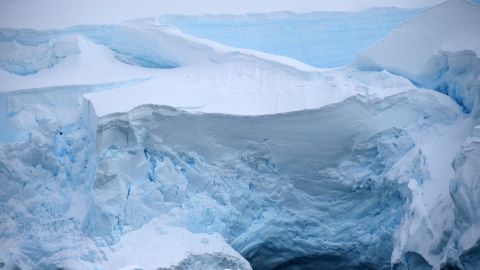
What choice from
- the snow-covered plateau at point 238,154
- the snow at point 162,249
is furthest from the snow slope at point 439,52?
the snow at point 162,249

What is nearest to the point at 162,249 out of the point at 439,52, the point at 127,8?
the point at 439,52

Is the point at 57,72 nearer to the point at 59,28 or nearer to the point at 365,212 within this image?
the point at 59,28

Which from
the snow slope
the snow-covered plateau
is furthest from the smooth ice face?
the snow slope

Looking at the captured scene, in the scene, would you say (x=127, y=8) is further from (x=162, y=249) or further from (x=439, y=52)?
(x=439, y=52)

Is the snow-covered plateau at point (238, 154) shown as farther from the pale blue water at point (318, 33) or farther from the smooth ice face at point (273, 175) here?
the pale blue water at point (318, 33)

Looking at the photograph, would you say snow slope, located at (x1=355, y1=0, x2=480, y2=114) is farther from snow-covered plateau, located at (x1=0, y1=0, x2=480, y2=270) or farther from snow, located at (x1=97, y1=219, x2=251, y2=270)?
snow, located at (x1=97, y1=219, x2=251, y2=270)

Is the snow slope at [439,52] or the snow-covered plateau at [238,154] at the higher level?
the snow slope at [439,52]

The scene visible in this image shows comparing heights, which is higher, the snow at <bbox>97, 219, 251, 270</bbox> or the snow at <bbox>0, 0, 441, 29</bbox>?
the snow at <bbox>0, 0, 441, 29</bbox>

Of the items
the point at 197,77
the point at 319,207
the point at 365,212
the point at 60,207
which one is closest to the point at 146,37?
the point at 197,77
